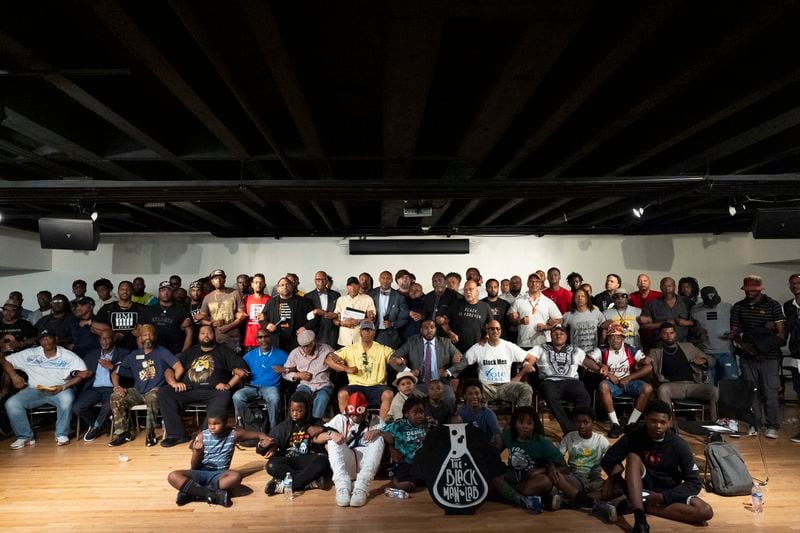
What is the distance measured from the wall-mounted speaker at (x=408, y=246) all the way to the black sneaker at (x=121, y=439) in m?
4.12

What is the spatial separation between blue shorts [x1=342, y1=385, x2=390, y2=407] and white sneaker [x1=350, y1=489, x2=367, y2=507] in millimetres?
1311

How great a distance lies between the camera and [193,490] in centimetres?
356

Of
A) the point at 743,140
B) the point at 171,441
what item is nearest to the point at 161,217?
the point at 171,441

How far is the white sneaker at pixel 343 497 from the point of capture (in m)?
3.56

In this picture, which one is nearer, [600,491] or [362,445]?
Answer: [600,491]

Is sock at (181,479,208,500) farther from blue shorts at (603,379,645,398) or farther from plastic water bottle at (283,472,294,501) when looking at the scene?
blue shorts at (603,379,645,398)

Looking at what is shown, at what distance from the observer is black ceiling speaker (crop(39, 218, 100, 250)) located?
16.2ft

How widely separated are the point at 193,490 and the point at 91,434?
2.33 metres

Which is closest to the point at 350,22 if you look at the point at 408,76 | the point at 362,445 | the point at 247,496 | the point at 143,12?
the point at 408,76

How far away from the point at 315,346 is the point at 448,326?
61.8 inches

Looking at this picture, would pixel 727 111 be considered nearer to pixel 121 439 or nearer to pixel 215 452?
pixel 215 452

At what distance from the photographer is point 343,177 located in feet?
16.1

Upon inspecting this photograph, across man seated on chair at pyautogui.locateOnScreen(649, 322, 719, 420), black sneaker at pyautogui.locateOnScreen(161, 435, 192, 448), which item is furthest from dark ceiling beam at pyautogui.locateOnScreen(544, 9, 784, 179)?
black sneaker at pyautogui.locateOnScreen(161, 435, 192, 448)

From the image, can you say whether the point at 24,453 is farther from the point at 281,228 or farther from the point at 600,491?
the point at 600,491
